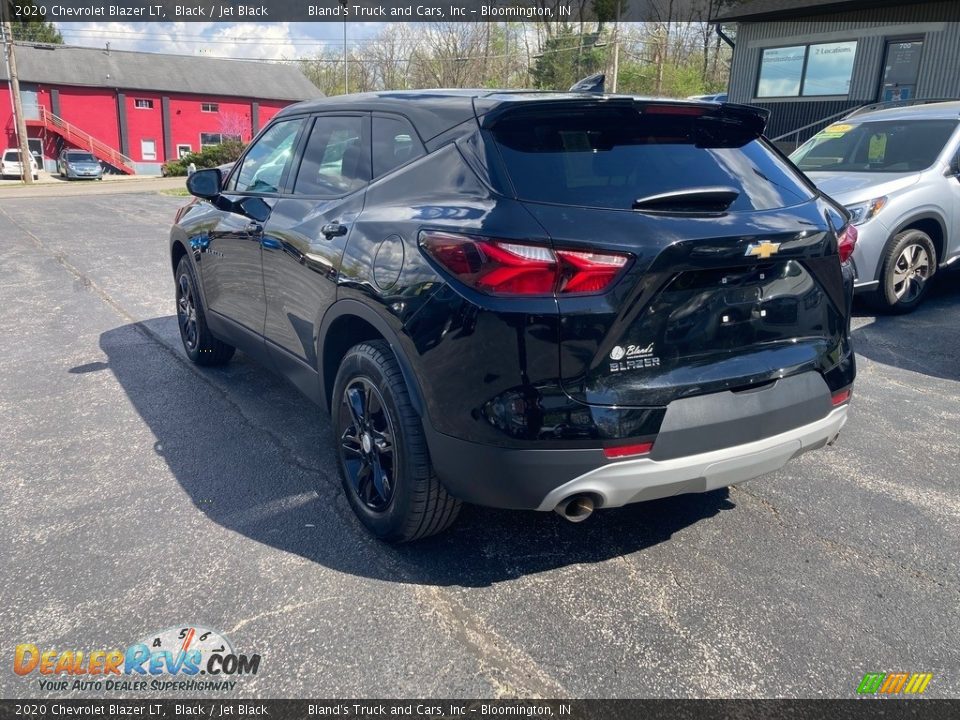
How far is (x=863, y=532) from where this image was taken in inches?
130

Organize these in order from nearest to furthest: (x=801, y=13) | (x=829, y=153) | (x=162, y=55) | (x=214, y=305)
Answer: (x=214, y=305), (x=829, y=153), (x=801, y=13), (x=162, y=55)

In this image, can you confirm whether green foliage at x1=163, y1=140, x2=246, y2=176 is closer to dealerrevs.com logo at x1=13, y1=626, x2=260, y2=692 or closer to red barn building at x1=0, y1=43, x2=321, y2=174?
red barn building at x1=0, y1=43, x2=321, y2=174

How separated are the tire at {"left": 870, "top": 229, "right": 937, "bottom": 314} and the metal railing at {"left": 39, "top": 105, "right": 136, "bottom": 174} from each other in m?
55.9

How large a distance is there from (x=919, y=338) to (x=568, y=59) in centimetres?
4376

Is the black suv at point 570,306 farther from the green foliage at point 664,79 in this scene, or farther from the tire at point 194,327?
the green foliage at point 664,79

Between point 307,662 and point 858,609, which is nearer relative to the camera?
point 307,662

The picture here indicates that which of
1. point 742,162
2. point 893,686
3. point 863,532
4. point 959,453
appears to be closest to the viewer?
point 893,686

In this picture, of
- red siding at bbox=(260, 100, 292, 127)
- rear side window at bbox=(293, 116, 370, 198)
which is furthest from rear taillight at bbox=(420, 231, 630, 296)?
red siding at bbox=(260, 100, 292, 127)

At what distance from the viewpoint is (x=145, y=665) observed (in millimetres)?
2469

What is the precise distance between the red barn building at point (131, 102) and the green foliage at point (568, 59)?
22.6 metres

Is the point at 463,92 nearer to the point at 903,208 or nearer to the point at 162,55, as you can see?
the point at 903,208

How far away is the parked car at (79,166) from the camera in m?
42.9

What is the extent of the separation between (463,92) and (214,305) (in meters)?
2.44

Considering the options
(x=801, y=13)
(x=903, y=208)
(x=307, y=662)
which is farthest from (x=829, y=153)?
(x=801, y=13)
